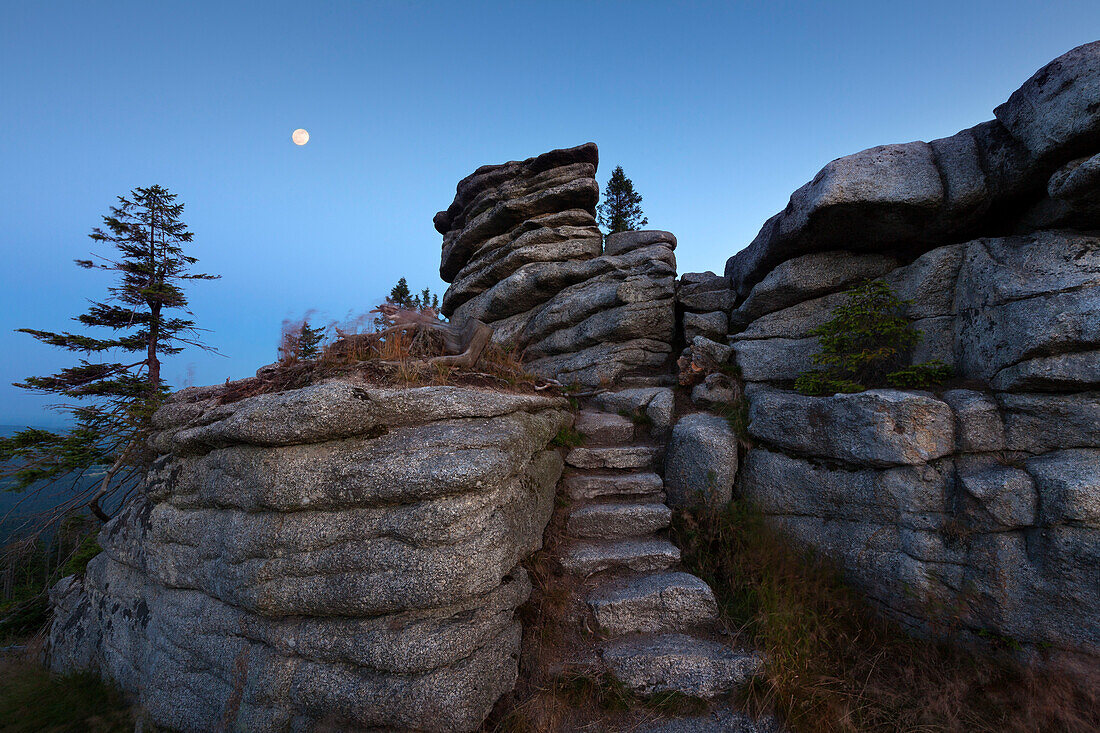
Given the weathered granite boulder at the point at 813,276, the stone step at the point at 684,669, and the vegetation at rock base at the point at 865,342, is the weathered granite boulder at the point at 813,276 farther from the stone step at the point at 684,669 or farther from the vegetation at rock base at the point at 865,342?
the stone step at the point at 684,669

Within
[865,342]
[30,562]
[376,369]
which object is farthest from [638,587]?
[30,562]

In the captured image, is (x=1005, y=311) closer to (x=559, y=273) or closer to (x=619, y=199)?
(x=559, y=273)

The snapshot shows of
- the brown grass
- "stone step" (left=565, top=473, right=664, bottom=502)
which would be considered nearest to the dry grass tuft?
"stone step" (left=565, top=473, right=664, bottom=502)

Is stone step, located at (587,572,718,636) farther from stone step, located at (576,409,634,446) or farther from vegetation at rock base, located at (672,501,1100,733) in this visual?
stone step, located at (576,409,634,446)

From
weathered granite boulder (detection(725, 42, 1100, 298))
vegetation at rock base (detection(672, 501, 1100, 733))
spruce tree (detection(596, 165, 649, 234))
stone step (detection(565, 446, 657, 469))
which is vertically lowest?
vegetation at rock base (detection(672, 501, 1100, 733))

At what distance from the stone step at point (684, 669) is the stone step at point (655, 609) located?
0.39 meters

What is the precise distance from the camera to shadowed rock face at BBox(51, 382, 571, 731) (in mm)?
4164

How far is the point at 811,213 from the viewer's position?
7.93 meters

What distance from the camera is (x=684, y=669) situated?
181 inches

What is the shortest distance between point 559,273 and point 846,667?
11.9m

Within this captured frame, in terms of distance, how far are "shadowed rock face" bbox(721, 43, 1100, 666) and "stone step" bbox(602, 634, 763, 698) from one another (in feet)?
8.26

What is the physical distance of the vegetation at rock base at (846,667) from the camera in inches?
163

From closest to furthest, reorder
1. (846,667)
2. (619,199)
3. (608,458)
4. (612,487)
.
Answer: (846,667), (612,487), (608,458), (619,199)

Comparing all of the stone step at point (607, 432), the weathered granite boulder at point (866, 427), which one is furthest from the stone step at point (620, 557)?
the weathered granite boulder at point (866, 427)
